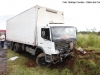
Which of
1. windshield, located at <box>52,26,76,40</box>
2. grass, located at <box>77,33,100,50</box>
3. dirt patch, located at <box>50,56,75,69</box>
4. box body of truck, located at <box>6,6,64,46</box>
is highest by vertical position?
box body of truck, located at <box>6,6,64,46</box>

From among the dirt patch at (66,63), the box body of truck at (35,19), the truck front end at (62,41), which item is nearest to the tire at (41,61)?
the dirt patch at (66,63)

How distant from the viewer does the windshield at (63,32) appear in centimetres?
916

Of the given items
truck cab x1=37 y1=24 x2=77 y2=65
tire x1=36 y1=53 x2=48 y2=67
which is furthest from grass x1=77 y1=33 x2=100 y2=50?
Answer: tire x1=36 y1=53 x2=48 y2=67

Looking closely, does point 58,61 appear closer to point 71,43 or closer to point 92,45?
point 71,43

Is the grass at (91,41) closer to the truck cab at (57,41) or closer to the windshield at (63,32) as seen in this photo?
the windshield at (63,32)

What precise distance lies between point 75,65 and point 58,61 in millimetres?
979

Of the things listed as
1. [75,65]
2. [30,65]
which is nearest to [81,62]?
[75,65]

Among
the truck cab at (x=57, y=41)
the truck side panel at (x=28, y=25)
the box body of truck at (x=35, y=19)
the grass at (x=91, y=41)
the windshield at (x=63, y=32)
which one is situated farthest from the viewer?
the grass at (x=91, y=41)

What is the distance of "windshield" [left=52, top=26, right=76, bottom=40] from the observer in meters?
9.16

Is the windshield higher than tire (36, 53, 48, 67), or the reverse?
the windshield

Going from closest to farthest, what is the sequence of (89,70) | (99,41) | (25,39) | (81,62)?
1. (89,70)
2. (81,62)
3. (25,39)
4. (99,41)

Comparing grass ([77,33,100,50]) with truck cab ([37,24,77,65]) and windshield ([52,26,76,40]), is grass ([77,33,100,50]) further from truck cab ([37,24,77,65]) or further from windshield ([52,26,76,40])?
truck cab ([37,24,77,65])

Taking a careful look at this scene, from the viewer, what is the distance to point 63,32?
371 inches

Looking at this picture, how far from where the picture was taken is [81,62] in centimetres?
870
